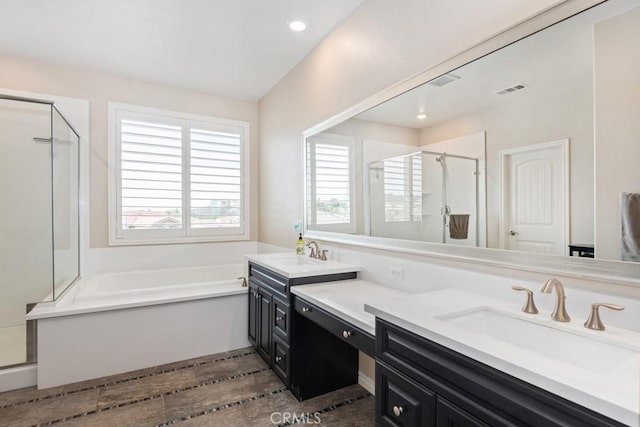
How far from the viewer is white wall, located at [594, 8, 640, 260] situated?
111 cm

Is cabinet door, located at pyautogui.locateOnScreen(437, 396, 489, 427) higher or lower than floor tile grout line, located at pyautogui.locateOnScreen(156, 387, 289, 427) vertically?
higher

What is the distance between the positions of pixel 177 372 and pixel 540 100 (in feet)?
9.81

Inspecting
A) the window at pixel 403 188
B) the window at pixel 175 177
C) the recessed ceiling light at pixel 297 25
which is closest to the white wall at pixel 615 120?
the window at pixel 403 188

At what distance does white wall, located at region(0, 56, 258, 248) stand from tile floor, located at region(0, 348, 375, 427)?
5.40 feet

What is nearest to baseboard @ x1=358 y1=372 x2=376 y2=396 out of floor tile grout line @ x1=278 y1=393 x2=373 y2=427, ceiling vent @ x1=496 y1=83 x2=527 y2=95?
floor tile grout line @ x1=278 y1=393 x2=373 y2=427

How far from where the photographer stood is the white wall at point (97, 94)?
3.21m

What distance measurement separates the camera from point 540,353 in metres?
1.13

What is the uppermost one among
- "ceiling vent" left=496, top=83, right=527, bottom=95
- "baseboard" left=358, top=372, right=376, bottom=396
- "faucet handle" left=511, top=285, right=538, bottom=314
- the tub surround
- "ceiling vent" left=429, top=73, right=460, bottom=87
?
"ceiling vent" left=429, top=73, right=460, bottom=87

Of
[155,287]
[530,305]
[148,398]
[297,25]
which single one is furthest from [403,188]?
[155,287]

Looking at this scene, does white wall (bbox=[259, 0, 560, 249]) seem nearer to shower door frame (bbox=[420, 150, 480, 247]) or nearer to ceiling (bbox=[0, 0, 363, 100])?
ceiling (bbox=[0, 0, 363, 100])

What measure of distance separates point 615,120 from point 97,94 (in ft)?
14.0

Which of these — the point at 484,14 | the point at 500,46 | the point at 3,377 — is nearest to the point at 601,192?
the point at 500,46

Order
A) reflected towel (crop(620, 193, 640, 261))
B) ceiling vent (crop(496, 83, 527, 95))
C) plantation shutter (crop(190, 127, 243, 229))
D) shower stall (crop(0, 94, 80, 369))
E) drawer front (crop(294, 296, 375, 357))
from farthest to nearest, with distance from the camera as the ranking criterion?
1. plantation shutter (crop(190, 127, 243, 229))
2. shower stall (crop(0, 94, 80, 369))
3. drawer front (crop(294, 296, 375, 357))
4. ceiling vent (crop(496, 83, 527, 95))
5. reflected towel (crop(620, 193, 640, 261))

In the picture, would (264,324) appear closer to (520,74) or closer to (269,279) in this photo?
(269,279)
